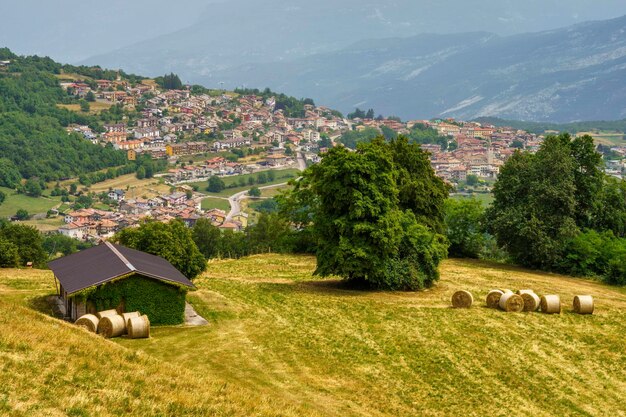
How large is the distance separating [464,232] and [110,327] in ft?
112

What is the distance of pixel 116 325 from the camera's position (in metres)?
27.4

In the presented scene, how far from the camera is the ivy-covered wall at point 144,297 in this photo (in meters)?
29.0

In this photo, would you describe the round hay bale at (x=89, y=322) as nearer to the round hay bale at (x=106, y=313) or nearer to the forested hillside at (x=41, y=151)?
the round hay bale at (x=106, y=313)

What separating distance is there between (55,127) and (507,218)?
162919 mm

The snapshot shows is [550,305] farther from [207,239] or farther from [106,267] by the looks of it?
[207,239]

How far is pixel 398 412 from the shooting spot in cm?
2238

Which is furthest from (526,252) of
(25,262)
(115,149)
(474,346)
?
(115,149)

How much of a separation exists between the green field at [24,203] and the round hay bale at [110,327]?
4502 inches

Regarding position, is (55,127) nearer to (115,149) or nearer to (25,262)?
(115,149)

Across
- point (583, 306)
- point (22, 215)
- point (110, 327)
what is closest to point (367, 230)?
point (583, 306)

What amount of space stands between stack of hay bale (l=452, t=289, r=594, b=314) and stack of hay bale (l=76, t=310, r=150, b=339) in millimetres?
14212

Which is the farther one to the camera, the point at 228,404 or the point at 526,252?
the point at 526,252

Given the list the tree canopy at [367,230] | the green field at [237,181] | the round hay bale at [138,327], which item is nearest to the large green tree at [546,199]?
the tree canopy at [367,230]

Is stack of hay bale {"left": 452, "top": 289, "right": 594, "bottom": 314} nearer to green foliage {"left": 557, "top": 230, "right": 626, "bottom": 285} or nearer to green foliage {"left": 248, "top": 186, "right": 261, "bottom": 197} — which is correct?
green foliage {"left": 557, "top": 230, "right": 626, "bottom": 285}
